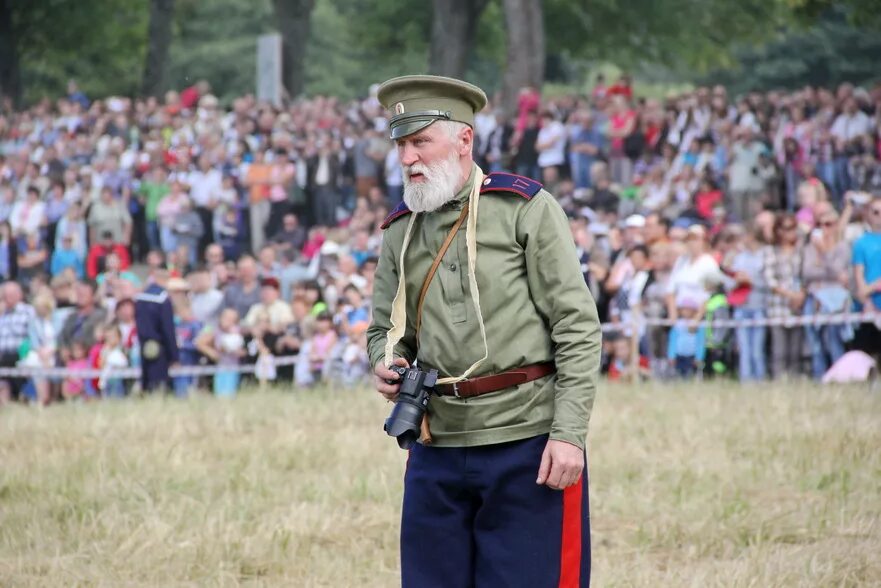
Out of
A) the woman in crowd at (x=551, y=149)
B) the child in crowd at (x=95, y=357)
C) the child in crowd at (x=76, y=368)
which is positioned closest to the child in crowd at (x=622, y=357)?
the woman in crowd at (x=551, y=149)

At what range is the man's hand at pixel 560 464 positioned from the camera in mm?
4086

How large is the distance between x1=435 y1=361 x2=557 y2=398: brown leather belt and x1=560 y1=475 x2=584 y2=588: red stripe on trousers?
0.36 metres

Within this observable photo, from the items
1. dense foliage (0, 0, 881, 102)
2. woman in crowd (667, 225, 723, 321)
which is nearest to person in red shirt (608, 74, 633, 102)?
dense foliage (0, 0, 881, 102)

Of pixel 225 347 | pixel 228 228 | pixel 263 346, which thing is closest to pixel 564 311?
pixel 263 346

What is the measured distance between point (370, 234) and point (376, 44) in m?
17.3

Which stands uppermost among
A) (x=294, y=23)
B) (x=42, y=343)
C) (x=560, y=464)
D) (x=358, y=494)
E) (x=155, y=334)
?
(x=294, y=23)

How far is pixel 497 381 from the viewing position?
4.22 meters

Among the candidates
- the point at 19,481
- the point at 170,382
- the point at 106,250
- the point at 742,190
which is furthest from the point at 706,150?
the point at 19,481

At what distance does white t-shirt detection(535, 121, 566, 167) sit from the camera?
19.0 metres

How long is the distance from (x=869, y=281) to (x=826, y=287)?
444 millimetres

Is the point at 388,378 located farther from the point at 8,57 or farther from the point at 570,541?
the point at 8,57

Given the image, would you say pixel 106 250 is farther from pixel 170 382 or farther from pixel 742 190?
pixel 742 190

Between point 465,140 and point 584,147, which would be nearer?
point 465,140

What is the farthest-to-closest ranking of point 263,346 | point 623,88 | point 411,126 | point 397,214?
1. point 623,88
2. point 263,346
3. point 397,214
4. point 411,126
